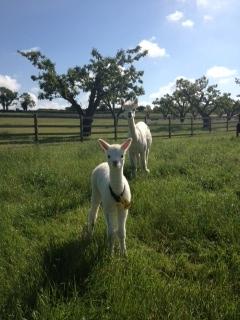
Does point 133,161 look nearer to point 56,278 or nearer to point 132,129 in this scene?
point 132,129

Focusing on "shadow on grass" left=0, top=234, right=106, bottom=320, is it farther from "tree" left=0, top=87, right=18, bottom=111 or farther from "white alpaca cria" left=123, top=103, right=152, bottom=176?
"tree" left=0, top=87, right=18, bottom=111

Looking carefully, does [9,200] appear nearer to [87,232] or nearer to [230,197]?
[87,232]

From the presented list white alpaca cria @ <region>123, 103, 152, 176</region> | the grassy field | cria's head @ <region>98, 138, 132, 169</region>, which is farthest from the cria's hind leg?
white alpaca cria @ <region>123, 103, 152, 176</region>

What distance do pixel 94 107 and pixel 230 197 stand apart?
27221 mm

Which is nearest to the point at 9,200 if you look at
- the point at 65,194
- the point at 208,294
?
the point at 65,194

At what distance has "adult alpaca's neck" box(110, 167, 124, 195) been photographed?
4695 millimetres

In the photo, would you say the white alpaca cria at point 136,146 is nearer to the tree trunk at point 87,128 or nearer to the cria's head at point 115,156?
the cria's head at point 115,156

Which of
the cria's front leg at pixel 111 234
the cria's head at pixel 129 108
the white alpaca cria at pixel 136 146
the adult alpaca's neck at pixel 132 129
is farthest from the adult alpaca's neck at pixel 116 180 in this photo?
the cria's head at pixel 129 108

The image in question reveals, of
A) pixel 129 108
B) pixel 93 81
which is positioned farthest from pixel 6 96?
pixel 129 108

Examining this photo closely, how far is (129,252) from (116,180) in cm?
87

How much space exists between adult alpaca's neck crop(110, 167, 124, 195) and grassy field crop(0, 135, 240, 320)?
684mm

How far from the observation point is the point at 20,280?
387 centimetres

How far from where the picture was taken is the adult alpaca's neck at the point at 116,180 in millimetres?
4695

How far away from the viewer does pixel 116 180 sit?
4723 millimetres
